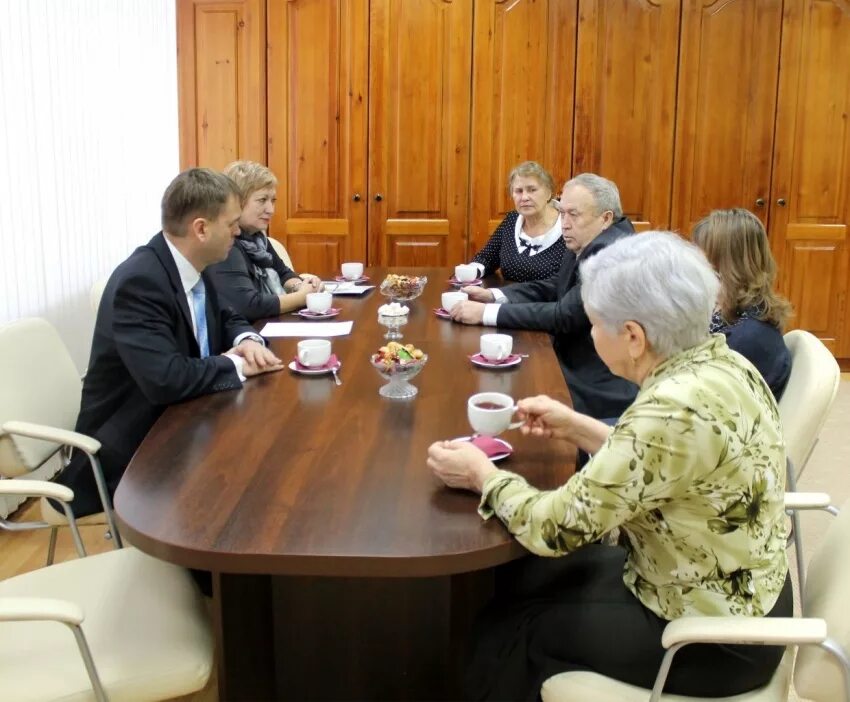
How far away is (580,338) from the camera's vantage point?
10.1 ft

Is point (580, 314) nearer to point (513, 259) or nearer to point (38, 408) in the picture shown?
point (513, 259)

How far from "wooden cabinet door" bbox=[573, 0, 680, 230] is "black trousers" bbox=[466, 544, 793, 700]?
3909mm

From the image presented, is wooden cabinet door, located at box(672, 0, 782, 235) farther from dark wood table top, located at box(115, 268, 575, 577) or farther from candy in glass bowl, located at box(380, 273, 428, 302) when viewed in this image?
dark wood table top, located at box(115, 268, 575, 577)

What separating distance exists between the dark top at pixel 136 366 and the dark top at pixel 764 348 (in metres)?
1.24

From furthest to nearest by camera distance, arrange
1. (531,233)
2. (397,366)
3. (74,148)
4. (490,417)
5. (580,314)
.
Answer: (531,233) < (74,148) < (580,314) < (397,366) < (490,417)

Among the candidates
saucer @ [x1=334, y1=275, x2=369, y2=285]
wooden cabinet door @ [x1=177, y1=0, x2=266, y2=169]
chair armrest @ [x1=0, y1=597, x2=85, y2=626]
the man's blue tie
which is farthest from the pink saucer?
wooden cabinet door @ [x1=177, y1=0, x2=266, y2=169]

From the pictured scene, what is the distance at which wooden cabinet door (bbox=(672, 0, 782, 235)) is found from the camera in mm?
5227

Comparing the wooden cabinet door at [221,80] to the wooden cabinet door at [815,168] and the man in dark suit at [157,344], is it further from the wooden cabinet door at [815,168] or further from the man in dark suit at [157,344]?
the man in dark suit at [157,344]

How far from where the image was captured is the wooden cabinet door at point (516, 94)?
5.21 meters

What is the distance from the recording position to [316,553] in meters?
1.41

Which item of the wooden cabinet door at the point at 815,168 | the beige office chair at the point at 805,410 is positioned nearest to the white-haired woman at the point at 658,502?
the beige office chair at the point at 805,410

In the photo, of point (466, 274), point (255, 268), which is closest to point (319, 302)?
point (255, 268)

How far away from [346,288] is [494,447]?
80.3 inches

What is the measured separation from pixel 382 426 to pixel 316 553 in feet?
1.99
